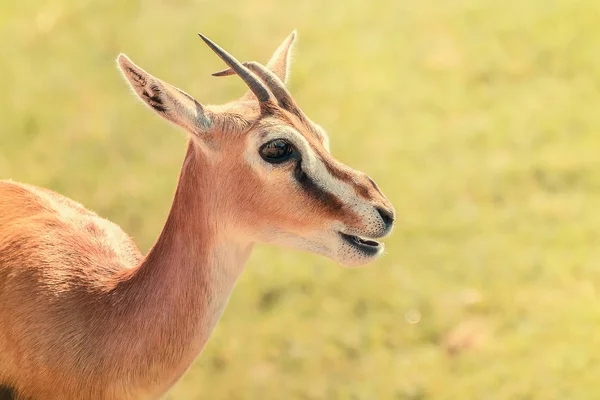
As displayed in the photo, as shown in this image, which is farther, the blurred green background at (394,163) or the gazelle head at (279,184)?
the blurred green background at (394,163)

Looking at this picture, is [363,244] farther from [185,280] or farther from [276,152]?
[185,280]

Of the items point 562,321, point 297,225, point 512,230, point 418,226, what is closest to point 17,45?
point 418,226

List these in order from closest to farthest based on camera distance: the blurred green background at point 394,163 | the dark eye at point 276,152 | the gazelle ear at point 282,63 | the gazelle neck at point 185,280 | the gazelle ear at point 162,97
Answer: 1. the gazelle ear at point 162,97
2. the dark eye at point 276,152
3. the gazelle neck at point 185,280
4. the gazelle ear at point 282,63
5. the blurred green background at point 394,163

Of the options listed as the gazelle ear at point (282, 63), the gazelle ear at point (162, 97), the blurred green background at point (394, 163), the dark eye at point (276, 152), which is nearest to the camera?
the gazelle ear at point (162, 97)

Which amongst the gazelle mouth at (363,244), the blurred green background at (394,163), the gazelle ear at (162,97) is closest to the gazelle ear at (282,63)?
the gazelle ear at (162,97)

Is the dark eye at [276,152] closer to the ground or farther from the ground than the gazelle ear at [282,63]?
closer to the ground

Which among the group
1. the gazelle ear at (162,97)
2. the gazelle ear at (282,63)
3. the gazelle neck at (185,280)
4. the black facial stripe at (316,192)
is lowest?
the gazelle neck at (185,280)

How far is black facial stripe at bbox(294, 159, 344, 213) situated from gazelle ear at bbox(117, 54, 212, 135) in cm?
47

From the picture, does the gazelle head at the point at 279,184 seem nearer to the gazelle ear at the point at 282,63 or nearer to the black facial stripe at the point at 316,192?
the black facial stripe at the point at 316,192

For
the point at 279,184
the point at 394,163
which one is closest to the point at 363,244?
the point at 279,184

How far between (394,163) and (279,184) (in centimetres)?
515

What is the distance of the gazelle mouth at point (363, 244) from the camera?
13.9 feet

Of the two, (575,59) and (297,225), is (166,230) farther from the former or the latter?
(575,59)

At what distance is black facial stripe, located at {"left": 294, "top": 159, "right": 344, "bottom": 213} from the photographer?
13.6ft
